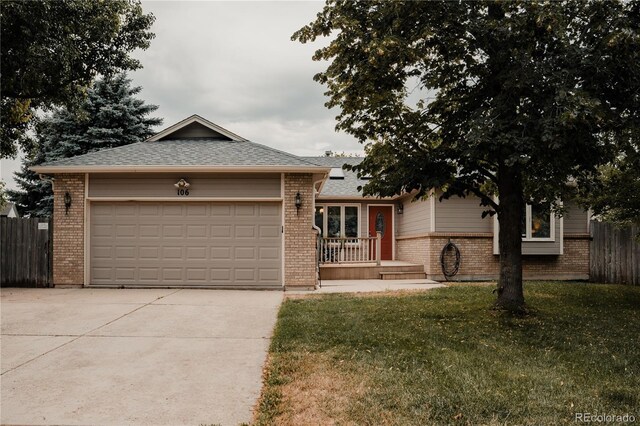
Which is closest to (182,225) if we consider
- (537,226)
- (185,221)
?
(185,221)

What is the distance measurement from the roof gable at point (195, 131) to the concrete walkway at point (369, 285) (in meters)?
5.41

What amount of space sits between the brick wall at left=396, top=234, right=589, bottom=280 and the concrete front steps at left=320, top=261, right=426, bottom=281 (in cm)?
50

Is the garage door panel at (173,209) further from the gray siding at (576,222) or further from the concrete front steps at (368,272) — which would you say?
the gray siding at (576,222)

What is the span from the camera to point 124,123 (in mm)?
23234

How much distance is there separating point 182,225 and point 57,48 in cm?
503

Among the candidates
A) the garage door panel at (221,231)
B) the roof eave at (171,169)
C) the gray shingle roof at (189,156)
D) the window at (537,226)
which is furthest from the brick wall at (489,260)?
the garage door panel at (221,231)

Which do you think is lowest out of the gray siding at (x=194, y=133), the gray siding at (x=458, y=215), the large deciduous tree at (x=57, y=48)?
the gray siding at (x=458, y=215)

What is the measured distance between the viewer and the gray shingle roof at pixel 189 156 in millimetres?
11102

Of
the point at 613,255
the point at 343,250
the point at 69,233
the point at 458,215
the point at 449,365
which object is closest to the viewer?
the point at 449,365

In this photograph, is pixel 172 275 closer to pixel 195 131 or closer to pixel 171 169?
pixel 171 169

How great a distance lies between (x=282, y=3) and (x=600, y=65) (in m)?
6.73

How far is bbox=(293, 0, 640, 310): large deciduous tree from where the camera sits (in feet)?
17.5

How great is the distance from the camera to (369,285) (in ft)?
40.0

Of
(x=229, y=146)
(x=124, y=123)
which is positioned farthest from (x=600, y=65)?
(x=124, y=123)
